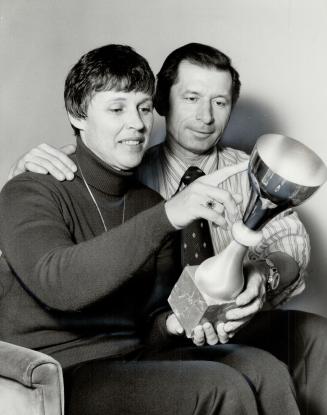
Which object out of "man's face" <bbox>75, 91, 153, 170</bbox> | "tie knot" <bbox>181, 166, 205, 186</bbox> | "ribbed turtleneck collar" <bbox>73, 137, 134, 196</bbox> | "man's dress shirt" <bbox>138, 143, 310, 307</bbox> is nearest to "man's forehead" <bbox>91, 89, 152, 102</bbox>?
"man's face" <bbox>75, 91, 153, 170</bbox>

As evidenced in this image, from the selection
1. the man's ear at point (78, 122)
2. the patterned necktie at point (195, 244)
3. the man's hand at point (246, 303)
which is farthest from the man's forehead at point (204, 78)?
the man's hand at point (246, 303)

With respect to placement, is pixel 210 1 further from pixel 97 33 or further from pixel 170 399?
pixel 170 399

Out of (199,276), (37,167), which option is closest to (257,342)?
(199,276)

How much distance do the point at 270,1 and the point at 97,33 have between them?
1.69 ft

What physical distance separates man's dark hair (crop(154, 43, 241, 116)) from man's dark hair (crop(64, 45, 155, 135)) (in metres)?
0.36

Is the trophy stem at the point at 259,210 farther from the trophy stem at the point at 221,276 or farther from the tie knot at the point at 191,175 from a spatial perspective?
the tie knot at the point at 191,175

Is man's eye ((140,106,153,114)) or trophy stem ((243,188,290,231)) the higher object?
trophy stem ((243,188,290,231))

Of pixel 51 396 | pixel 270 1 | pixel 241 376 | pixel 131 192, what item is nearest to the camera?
pixel 51 396

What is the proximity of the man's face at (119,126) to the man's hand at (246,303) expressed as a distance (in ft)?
1.07

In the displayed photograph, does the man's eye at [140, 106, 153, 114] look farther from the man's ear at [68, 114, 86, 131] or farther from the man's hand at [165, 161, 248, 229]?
the man's hand at [165, 161, 248, 229]

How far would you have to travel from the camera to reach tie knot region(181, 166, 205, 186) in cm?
148

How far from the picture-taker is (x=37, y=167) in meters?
1.27

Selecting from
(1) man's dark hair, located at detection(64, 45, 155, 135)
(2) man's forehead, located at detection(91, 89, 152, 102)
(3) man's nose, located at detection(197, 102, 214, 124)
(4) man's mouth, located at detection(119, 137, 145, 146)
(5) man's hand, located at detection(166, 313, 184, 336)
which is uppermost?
(1) man's dark hair, located at detection(64, 45, 155, 135)

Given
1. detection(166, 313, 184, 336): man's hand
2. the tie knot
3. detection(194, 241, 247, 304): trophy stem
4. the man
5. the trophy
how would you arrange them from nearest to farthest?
the trophy → detection(194, 241, 247, 304): trophy stem → detection(166, 313, 184, 336): man's hand → the man → the tie knot
